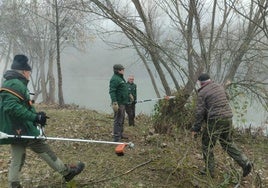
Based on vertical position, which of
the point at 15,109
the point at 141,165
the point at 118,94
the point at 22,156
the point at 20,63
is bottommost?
the point at 141,165

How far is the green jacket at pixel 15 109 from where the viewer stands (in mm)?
4504

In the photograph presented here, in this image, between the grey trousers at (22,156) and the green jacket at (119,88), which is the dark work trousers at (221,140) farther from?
the grey trousers at (22,156)

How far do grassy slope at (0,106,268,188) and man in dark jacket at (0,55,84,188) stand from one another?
644 millimetres

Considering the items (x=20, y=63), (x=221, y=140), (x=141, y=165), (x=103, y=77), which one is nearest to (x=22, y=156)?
(x=20, y=63)

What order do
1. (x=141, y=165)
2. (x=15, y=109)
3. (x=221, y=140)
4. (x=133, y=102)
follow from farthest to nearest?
(x=133, y=102) → (x=221, y=140) → (x=141, y=165) → (x=15, y=109)

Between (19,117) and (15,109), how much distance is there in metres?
0.13

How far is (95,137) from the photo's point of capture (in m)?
8.39

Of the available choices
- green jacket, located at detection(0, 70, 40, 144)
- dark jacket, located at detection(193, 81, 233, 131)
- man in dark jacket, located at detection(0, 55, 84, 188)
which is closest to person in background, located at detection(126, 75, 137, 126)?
dark jacket, located at detection(193, 81, 233, 131)

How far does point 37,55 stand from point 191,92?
720 inches

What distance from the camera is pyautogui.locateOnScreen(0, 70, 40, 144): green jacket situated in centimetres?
450

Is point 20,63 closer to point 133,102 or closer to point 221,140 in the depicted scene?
point 221,140

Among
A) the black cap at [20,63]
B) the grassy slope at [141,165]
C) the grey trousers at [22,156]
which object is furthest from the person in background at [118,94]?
the black cap at [20,63]

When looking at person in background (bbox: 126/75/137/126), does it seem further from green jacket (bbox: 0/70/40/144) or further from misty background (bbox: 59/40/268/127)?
green jacket (bbox: 0/70/40/144)

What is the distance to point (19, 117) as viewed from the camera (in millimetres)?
4547
